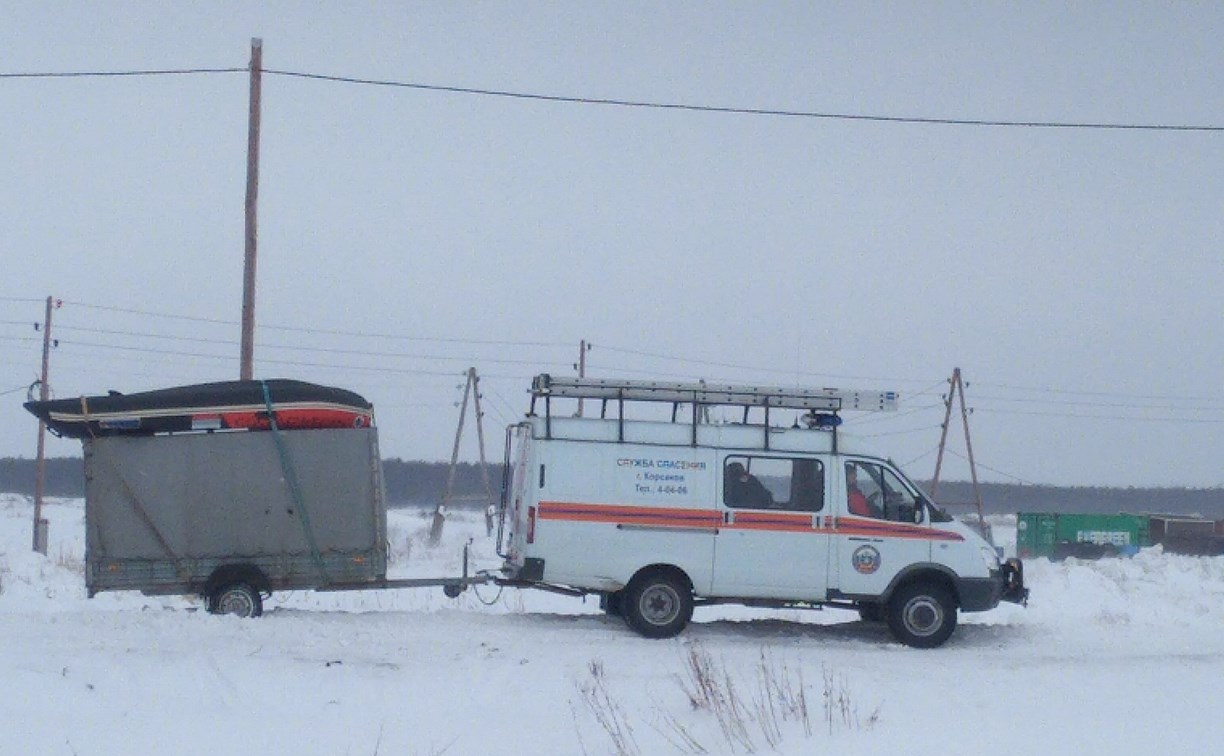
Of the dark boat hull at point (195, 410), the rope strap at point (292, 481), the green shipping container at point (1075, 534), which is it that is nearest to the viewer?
the dark boat hull at point (195, 410)

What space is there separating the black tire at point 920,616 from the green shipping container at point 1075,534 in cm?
2964

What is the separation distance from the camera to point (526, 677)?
38.3ft

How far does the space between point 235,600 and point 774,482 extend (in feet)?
19.7

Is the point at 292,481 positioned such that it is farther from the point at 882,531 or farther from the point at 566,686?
the point at 882,531

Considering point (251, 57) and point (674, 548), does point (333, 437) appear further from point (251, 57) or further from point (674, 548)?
point (251, 57)

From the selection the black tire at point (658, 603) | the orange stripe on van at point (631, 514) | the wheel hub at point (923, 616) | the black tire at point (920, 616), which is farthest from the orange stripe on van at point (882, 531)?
the black tire at point (658, 603)

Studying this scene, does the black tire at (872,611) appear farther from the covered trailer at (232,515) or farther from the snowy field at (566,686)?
the covered trailer at (232,515)

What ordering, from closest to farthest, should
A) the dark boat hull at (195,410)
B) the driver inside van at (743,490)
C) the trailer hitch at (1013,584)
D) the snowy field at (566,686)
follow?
the snowy field at (566,686), the dark boat hull at (195,410), the driver inside van at (743,490), the trailer hitch at (1013,584)

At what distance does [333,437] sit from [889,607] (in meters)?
6.47

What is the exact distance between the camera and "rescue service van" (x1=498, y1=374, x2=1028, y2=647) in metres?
14.2

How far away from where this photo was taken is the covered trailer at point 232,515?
46.4ft

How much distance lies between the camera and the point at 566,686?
37.6 ft

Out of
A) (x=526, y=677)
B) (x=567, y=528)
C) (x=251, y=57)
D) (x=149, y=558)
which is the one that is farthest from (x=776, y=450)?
(x=251, y=57)

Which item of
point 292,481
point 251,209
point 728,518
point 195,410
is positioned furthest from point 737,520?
point 251,209
